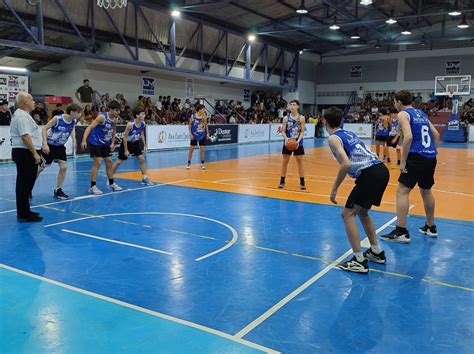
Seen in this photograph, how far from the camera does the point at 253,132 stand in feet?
80.5

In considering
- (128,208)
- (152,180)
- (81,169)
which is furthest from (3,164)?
(128,208)

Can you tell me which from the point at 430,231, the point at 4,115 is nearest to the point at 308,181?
the point at 430,231

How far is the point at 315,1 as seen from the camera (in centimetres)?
2375

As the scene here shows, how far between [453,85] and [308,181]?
2463cm

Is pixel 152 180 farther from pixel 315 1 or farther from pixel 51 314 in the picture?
pixel 315 1

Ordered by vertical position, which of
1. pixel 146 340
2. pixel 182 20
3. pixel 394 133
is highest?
pixel 182 20

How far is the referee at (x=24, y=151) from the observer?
20.2 ft

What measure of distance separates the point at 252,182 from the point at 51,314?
292 inches

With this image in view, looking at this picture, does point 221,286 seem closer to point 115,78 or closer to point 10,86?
point 10,86

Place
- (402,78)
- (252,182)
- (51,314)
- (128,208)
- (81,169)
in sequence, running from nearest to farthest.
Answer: (51,314)
(128,208)
(252,182)
(81,169)
(402,78)

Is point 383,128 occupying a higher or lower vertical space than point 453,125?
lower

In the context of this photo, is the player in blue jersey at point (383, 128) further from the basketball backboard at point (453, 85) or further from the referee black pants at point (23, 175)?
the basketball backboard at point (453, 85)

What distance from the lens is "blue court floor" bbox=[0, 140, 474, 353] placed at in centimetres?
320

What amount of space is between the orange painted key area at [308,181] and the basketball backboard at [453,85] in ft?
53.8
